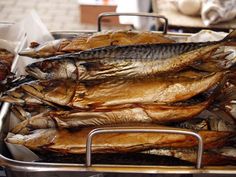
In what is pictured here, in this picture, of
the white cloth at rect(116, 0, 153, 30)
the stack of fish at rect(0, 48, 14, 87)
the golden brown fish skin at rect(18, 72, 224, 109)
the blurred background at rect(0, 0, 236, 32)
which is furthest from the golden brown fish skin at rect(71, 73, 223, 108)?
the white cloth at rect(116, 0, 153, 30)

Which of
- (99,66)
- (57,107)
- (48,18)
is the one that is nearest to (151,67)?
(99,66)

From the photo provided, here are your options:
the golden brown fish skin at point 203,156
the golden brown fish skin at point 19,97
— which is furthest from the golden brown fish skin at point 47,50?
the golden brown fish skin at point 203,156

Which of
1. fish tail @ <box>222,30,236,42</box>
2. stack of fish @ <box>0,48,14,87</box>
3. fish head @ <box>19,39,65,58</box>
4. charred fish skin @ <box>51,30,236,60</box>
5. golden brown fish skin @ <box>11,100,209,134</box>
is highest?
fish tail @ <box>222,30,236,42</box>

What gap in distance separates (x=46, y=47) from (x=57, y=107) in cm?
18

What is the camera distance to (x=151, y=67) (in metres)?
0.84

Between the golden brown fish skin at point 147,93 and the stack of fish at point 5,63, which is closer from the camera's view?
the golden brown fish skin at point 147,93

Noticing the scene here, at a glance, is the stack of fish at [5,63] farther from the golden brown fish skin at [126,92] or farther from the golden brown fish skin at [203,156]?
the golden brown fish skin at [203,156]

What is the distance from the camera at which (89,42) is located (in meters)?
0.95

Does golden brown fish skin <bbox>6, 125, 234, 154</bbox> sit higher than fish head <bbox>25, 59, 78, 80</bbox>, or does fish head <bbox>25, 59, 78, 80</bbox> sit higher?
fish head <bbox>25, 59, 78, 80</bbox>

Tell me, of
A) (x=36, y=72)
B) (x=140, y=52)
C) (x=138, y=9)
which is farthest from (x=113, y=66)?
(x=138, y=9)

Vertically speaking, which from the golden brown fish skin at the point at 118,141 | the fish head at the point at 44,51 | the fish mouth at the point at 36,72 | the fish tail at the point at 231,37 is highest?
the fish tail at the point at 231,37

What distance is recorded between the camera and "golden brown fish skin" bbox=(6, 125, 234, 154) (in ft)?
2.55

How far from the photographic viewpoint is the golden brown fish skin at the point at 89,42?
3.09 ft

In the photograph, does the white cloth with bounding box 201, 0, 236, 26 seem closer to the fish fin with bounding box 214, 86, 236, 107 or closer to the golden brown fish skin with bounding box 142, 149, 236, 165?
the fish fin with bounding box 214, 86, 236, 107
